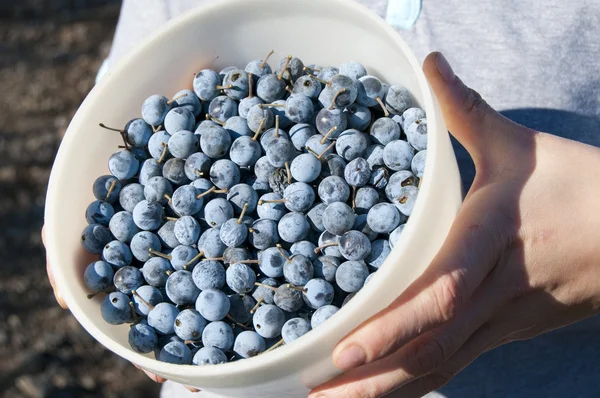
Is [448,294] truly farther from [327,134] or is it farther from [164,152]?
[164,152]

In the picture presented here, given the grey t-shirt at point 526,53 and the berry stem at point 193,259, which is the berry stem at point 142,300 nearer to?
the berry stem at point 193,259

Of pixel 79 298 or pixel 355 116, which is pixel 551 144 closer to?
pixel 355 116

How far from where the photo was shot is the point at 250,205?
2.60 feet

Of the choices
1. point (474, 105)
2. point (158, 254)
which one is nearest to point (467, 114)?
point (474, 105)

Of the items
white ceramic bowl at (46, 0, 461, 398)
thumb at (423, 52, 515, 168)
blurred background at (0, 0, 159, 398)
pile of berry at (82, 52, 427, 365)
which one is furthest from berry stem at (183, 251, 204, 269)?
blurred background at (0, 0, 159, 398)

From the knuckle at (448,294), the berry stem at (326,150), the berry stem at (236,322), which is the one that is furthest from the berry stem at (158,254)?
the knuckle at (448,294)

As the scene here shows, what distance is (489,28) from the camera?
85cm

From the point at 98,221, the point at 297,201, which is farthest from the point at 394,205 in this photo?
the point at 98,221

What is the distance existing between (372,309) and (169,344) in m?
0.26

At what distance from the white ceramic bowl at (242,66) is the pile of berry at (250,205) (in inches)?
1.0

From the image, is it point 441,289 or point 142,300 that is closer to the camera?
point 441,289

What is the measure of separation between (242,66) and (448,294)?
1.47 ft

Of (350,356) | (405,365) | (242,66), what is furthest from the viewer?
(242,66)

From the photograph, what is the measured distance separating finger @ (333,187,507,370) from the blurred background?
1.29m
